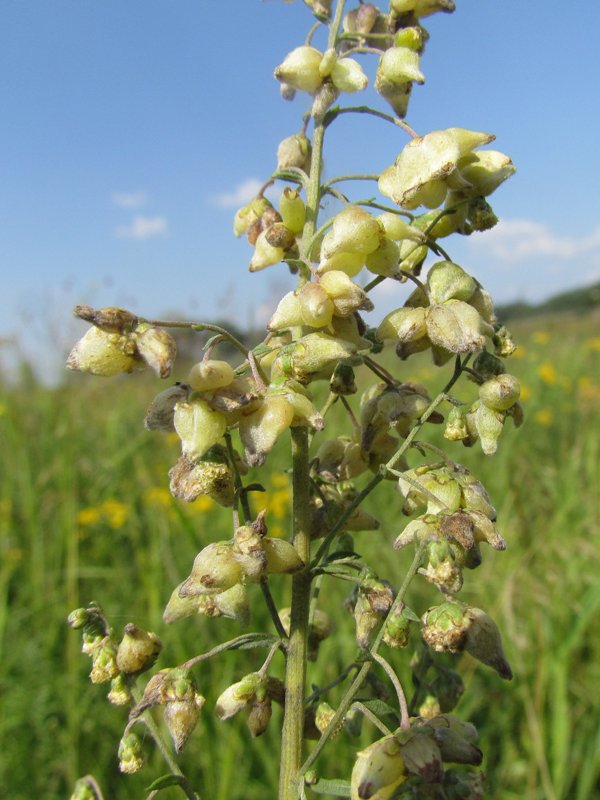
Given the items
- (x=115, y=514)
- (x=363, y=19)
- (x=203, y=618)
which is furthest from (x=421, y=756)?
(x=115, y=514)

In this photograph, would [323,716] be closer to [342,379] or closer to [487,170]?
[342,379]

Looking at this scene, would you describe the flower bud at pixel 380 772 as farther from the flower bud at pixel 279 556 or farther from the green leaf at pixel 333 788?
the flower bud at pixel 279 556

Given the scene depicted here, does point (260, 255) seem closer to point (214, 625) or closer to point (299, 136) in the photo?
point (299, 136)

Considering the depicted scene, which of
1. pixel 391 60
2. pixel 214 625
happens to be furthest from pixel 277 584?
pixel 391 60

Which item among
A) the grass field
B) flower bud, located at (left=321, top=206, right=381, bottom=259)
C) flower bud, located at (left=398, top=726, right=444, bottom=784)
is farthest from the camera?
the grass field

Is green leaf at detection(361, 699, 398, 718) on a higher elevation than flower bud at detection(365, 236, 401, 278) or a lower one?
lower

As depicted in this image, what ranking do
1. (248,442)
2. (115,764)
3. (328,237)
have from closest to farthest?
(248,442), (328,237), (115,764)

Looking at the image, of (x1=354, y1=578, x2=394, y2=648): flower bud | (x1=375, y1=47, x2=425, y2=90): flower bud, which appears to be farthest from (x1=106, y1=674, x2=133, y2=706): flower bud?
(x1=375, y1=47, x2=425, y2=90): flower bud

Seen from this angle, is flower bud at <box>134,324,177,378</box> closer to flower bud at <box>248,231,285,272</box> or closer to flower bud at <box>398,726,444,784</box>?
flower bud at <box>248,231,285,272</box>
